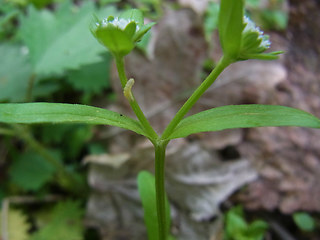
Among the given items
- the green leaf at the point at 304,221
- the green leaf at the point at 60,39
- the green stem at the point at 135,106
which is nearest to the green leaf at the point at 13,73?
the green leaf at the point at 60,39

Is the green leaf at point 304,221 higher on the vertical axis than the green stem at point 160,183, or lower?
lower

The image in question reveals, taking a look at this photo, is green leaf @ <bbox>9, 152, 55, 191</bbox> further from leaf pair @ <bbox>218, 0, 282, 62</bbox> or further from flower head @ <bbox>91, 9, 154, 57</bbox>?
leaf pair @ <bbox>218, 0, 282, 62</bbox>

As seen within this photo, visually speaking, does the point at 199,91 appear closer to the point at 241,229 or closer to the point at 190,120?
the point at 190,120

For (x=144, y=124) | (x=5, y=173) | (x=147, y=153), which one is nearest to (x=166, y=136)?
(x=144, y=124)

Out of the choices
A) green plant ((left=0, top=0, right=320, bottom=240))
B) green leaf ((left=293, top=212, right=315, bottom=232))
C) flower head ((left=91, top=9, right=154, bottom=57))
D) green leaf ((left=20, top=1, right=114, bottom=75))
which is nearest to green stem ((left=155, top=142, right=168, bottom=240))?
green plant ((left=0, top=0, right=320, bottom=240))

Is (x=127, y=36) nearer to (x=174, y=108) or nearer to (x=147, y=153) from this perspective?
(x=147, y=153)

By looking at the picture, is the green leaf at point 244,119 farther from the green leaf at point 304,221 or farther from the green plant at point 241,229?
the green leaf at point 304,221
